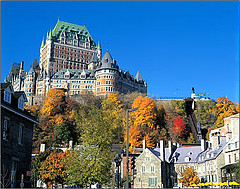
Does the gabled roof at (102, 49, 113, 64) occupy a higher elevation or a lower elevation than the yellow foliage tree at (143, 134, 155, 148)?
higher

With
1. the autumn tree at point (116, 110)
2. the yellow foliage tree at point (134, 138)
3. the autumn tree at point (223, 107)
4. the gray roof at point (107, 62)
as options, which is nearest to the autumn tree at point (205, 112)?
the autumn tree at point (223, 107)

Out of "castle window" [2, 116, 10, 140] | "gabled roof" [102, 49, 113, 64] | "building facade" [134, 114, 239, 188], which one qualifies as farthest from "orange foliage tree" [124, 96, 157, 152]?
"castle window" [2, 116, 10, 140]

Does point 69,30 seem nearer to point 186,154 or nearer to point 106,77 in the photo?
point 106,77

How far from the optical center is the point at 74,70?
5453 inches

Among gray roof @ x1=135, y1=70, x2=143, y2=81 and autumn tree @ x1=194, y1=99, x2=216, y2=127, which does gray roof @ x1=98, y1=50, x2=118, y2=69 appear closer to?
gray roof @ x1=135, y1=70, x2=143, y2=81

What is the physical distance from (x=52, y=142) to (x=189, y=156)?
3532cm

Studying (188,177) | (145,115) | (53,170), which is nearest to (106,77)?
(145,115)

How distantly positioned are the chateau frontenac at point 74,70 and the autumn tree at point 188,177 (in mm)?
67628

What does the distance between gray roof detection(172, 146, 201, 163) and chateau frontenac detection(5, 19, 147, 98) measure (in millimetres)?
60385

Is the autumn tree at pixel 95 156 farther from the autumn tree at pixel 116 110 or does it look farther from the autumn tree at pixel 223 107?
the autumn tree at pixel 223 107

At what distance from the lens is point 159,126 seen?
300ft

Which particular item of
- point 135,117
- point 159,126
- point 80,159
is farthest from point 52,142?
point 80,159

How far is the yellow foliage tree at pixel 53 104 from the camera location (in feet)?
320

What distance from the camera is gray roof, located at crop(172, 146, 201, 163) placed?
202 ft
